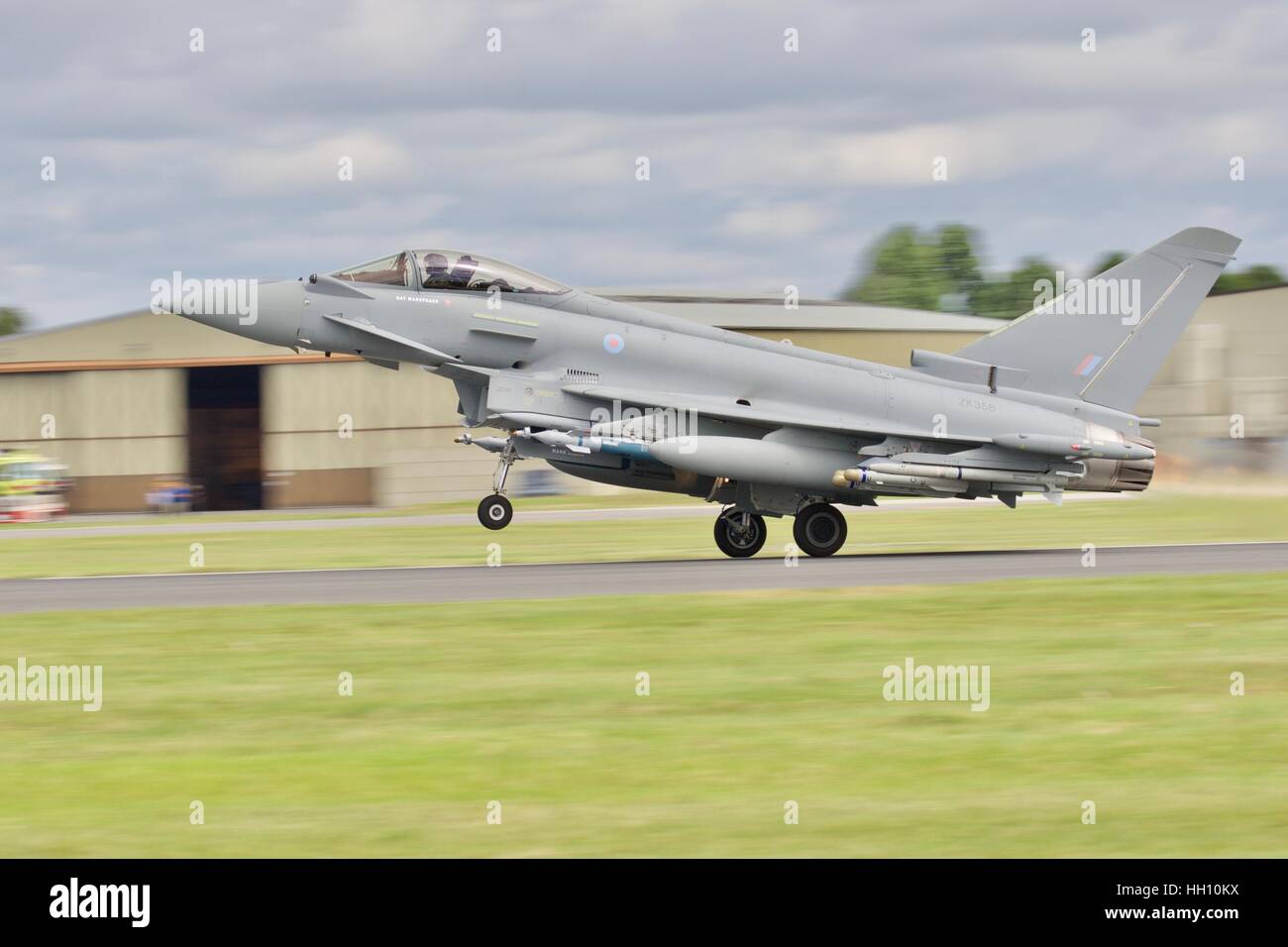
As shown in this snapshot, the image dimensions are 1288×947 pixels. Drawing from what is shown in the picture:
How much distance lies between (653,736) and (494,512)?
9578mm

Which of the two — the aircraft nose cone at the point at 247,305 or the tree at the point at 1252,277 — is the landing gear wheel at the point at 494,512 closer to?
the aircraft nose cone at the point at 247,305

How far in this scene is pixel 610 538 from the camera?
2714 cm

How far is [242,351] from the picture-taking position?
173 feet

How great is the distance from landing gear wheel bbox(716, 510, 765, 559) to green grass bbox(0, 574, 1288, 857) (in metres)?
6.04

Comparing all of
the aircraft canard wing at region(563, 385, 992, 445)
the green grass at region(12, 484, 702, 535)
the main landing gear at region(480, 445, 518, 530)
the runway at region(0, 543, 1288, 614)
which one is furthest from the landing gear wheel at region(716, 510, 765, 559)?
the green grass at region(12, 484, 702, 535)

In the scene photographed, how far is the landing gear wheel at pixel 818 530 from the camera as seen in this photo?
19.7 metres

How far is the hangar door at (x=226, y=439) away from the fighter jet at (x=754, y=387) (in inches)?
1488

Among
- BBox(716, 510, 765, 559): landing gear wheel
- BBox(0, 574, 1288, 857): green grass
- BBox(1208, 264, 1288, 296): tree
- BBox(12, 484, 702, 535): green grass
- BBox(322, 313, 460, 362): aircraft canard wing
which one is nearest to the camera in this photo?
BBox(0, 574, 1288, 857): green grass

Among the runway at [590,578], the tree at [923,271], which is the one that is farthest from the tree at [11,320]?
the runway at [590,578]

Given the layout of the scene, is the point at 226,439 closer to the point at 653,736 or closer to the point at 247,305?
the point at 247,305

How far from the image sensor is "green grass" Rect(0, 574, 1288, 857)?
709 centimetres

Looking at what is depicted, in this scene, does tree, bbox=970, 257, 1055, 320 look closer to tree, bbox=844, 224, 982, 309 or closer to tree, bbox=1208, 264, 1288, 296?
tree, bbox=844, 224, 982, 309
